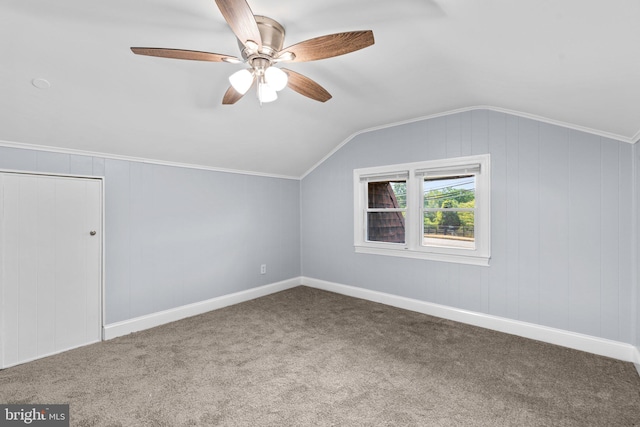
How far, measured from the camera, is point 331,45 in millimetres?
1570

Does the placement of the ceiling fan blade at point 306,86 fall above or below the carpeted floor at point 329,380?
above

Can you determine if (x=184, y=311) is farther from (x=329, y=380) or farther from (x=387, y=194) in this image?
(x=387, y=194)

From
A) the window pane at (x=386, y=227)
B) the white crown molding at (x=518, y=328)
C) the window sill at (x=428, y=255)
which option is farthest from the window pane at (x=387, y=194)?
the white crown molding at (x=518, y=328)

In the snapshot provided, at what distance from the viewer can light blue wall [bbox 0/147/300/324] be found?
9.84ft

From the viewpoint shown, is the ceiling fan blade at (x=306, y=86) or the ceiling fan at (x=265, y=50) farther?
the ceiling fan blade at (x=306, y=86)

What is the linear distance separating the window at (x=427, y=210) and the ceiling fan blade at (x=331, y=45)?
229cm

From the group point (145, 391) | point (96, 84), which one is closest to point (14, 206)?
point (96, 84)

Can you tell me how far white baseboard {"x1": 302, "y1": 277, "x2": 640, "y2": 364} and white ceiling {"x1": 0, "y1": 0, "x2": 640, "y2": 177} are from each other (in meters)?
1.79

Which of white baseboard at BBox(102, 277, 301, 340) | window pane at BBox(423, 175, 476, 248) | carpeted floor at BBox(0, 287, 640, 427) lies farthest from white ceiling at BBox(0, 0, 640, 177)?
carpeted floor at BBox(0, 287, 640, 427)

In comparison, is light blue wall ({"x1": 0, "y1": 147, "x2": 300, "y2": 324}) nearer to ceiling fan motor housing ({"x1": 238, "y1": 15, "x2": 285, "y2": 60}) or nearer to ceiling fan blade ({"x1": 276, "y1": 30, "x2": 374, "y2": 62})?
ceiling fan motor housing ({"x1": 238, "y1": 15, "x2": 285, "y2": 60})

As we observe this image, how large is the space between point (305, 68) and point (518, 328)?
321 cm

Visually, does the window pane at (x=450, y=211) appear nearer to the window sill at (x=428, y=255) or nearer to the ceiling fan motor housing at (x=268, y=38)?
the window sill at (x=428, y=255)

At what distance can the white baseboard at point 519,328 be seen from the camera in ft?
8.41

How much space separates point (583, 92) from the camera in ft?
6.79
